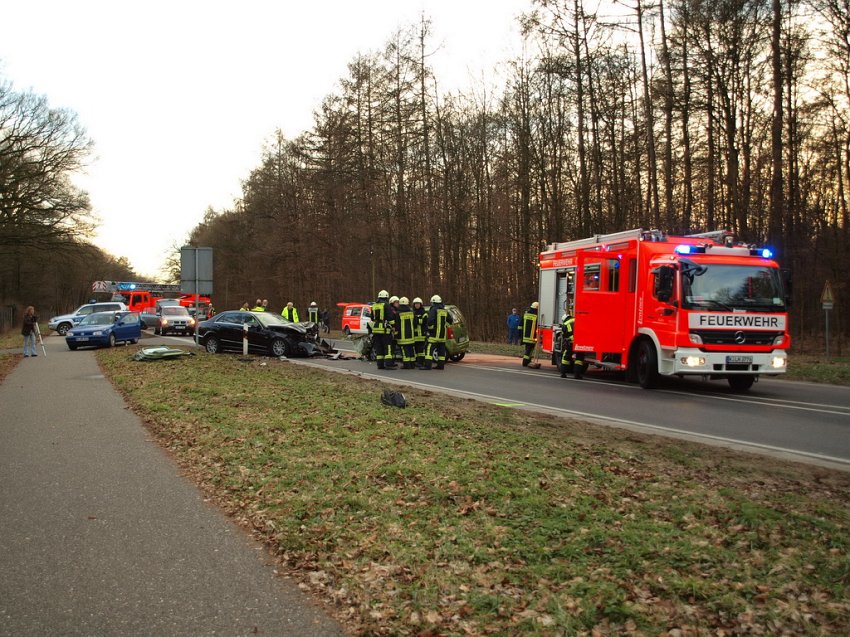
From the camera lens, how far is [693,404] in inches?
494

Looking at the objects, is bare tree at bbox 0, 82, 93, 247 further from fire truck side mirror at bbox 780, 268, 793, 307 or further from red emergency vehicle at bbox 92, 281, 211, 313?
fire truck side mirror at bbox 780, 268, 793, 307

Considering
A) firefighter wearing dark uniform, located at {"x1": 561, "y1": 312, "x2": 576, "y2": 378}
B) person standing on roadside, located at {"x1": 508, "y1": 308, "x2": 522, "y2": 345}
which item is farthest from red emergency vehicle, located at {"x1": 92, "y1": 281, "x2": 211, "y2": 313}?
firefighter wearing dark uniform, located at {"x1": 561, "y1": 312, "x2": 576, "y2": 378}

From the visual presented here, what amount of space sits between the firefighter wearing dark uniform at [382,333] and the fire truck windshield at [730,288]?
8.36 m

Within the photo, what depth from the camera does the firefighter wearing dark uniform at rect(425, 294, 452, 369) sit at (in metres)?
19.5

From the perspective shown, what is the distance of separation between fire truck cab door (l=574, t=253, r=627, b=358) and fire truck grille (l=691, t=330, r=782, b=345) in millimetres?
2041

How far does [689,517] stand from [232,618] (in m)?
3.26

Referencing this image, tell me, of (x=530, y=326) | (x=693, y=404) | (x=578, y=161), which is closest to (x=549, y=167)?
(x=578, y=161)

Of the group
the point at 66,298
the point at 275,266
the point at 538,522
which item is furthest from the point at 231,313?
the point at 66,298

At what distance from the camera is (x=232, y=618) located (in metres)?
3.91

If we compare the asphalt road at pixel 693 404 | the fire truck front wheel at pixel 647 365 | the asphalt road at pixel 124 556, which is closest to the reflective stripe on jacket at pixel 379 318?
the asphalt road at pixel 693 404

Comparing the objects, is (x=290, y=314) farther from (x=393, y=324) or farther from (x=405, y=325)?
(x=405, y=325)

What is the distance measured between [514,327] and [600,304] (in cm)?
1522

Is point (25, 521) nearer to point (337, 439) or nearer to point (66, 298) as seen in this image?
point (337, 439)

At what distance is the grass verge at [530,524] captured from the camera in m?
3.81
